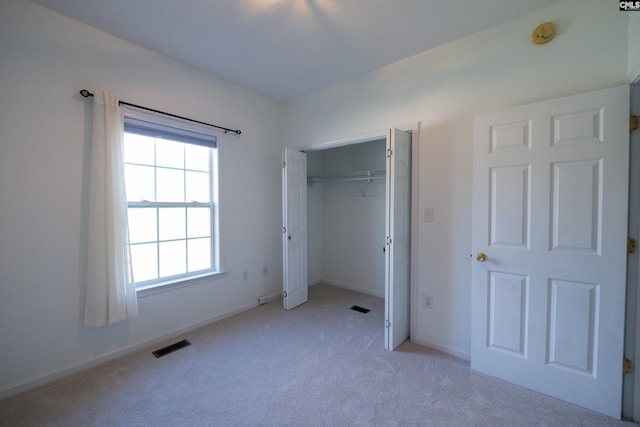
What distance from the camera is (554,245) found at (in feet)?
5.76

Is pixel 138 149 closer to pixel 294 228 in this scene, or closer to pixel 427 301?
pixel 294 228

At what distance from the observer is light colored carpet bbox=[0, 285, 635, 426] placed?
5.20 feet

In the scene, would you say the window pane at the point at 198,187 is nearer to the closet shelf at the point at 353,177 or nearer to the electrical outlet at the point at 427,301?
the closet shelf at the point at 353,177

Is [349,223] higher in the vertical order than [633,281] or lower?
higher

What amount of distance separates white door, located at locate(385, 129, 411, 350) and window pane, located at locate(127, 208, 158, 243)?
2.26 metres

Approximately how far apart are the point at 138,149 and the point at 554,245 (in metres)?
3.47

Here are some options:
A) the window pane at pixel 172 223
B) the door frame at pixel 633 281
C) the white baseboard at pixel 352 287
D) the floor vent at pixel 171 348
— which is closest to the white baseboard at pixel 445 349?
the door frame at pixel 633 281

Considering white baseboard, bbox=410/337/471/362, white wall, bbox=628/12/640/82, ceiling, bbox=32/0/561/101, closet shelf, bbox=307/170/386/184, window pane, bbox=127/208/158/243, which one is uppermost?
ceiling, bbox=32/0/561/101

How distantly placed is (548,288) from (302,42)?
2711 mm

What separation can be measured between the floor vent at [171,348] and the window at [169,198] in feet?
1.95

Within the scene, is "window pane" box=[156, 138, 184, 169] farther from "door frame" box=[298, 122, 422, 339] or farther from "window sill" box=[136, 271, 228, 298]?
"door frame" box=[298, 122, 422, 339]

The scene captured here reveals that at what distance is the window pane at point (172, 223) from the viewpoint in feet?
8.50

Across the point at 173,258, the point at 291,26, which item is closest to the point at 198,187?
the point at 173,258

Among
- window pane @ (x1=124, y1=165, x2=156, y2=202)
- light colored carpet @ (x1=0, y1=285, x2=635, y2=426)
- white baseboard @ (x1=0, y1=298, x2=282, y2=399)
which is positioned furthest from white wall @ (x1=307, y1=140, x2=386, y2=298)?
window pane @ (x1=124, y1=165, x2=156, y2=202)
